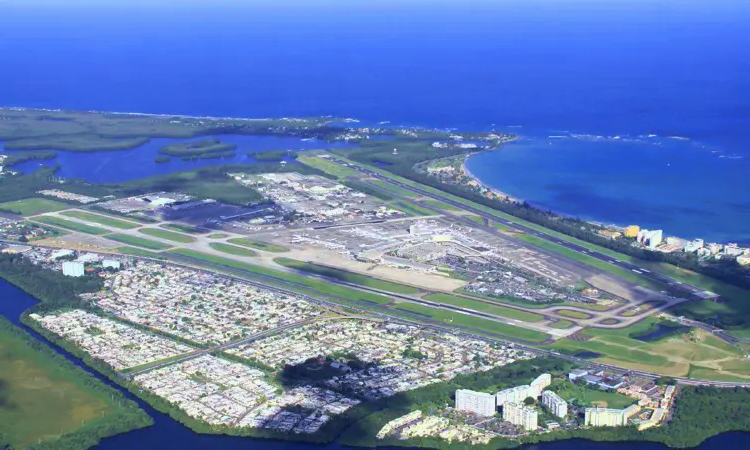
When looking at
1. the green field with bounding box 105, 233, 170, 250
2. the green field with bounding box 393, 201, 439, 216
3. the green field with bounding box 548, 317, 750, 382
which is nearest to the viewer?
the green field with bounding box 548, 317, 750, 382

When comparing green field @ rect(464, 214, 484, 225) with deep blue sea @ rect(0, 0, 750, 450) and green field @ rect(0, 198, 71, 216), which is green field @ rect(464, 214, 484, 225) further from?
green field @ rect(0, 198, 71, 216)

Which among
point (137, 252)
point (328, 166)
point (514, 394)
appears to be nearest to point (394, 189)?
point (328, 166)

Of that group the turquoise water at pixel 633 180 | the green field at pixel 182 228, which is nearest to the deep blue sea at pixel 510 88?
the turquoise water at pixel 633 180

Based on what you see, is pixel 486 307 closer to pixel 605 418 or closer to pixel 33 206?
pixel 605 418

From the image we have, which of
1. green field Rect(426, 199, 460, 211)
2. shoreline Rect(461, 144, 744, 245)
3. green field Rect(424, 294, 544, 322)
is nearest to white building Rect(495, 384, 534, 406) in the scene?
green field Rect(424, 294, 544, 322)

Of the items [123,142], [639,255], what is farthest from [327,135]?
[639,255]

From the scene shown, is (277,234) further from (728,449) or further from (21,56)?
(21,56)

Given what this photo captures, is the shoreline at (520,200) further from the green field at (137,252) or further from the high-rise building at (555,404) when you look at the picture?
the high-rise building at (555,404)
